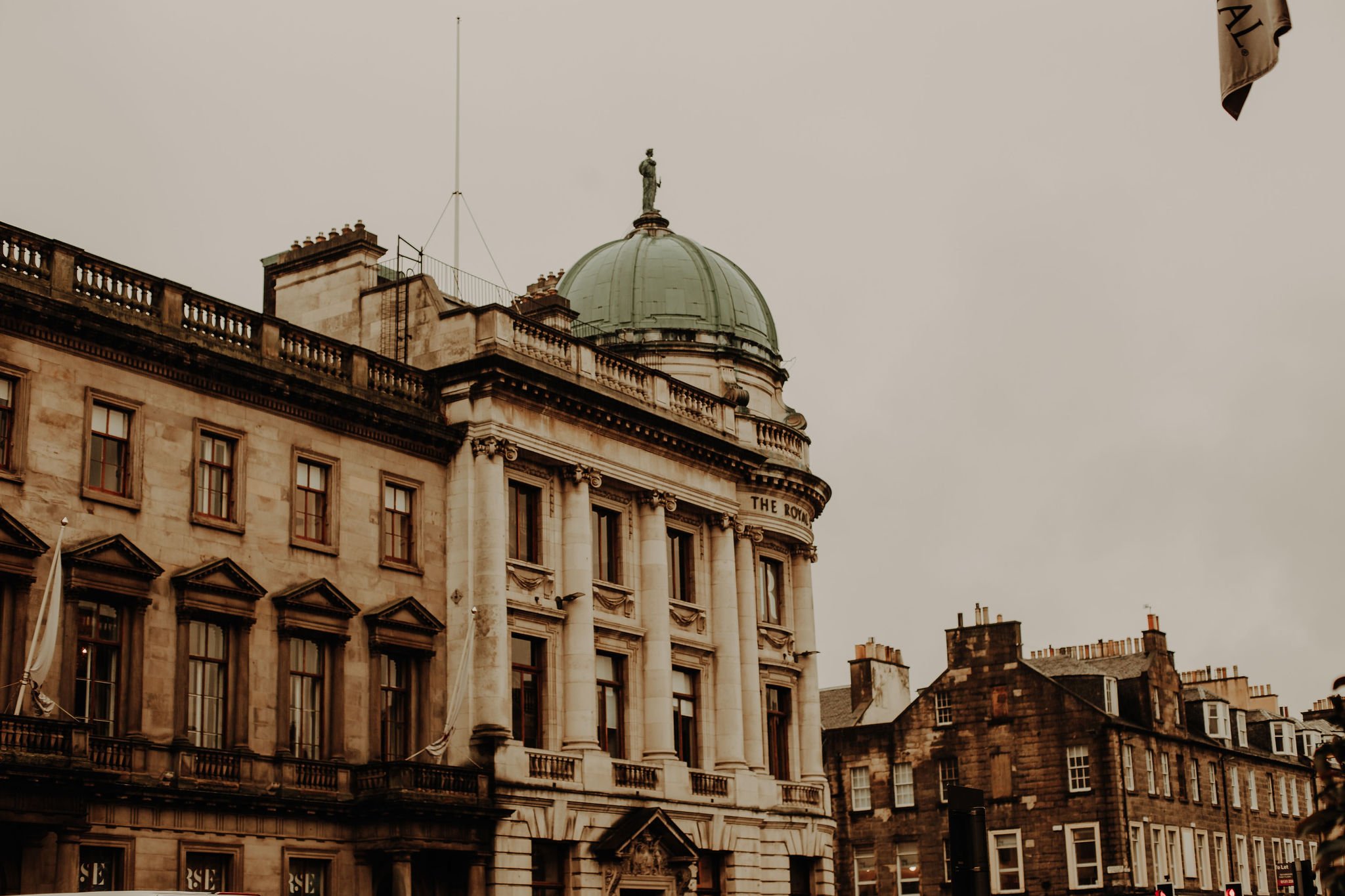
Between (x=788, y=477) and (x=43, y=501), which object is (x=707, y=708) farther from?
(x=43, y=501)

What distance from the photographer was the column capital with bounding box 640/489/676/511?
145ft

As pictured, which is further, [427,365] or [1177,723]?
[1177,723]

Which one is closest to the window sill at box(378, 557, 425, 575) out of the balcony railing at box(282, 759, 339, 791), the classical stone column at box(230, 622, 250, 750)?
the classical stone column at box(230, 622, 250, 750)

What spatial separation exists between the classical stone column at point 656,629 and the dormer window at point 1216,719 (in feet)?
146

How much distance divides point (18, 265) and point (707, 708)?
2100 cm

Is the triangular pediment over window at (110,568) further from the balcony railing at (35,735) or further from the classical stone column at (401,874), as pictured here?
the classical stone column at (401,874)

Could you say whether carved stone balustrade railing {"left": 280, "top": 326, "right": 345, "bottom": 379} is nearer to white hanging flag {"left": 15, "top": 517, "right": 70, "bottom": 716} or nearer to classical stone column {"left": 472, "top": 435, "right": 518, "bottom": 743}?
classical stone column {"left": 472, "top": 435, "right": 518, "bottom": 743}

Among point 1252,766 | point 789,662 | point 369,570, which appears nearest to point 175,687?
point 369,570

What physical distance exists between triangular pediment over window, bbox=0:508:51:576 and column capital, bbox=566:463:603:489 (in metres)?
14.1

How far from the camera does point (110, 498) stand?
105 ft

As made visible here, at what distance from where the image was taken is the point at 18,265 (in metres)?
31.3

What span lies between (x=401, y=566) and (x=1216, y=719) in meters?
53.6

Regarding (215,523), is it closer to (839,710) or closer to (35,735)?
(35,735)

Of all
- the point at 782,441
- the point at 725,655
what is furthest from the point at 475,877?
the point at 782,441
